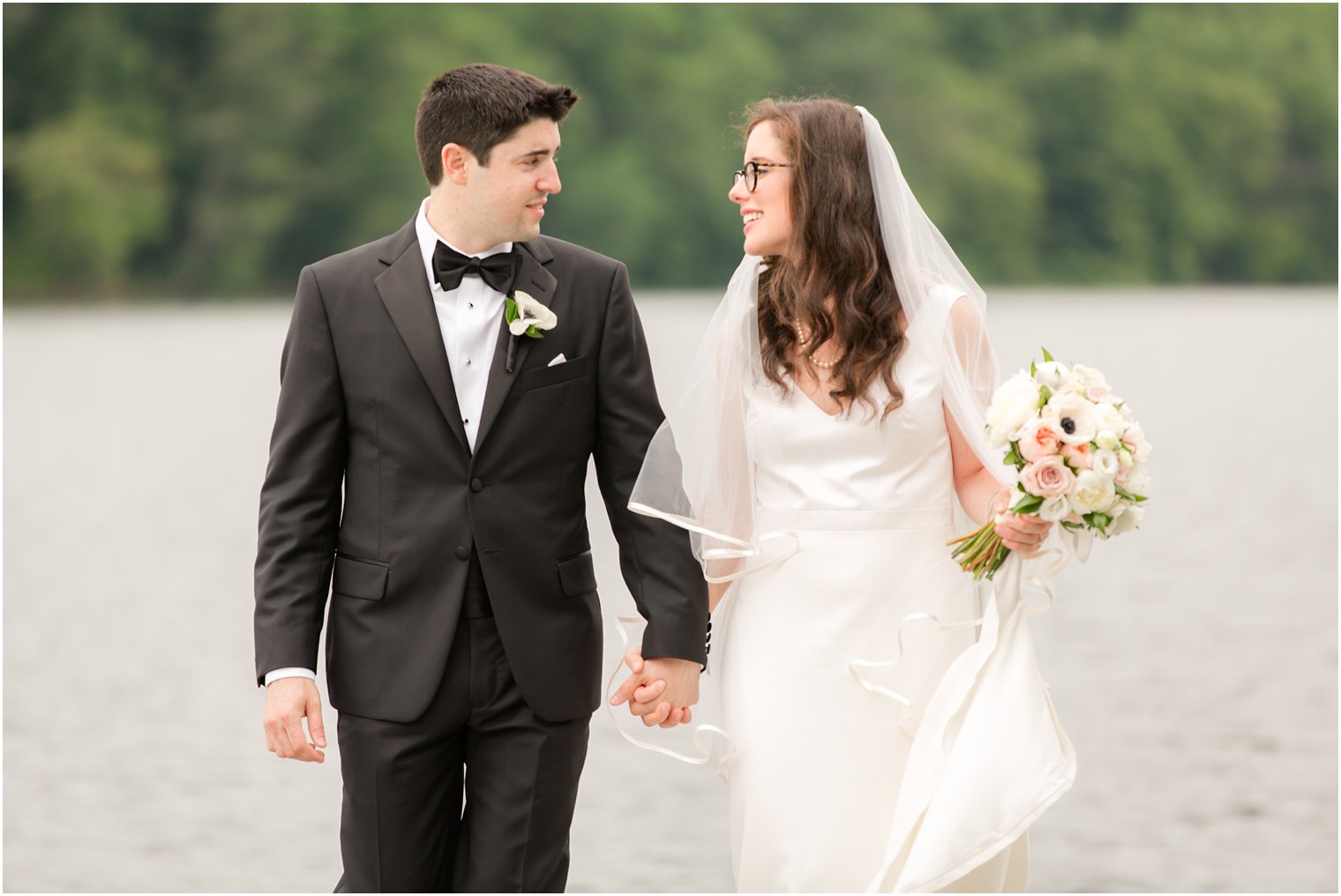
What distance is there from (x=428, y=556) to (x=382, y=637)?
183 mm

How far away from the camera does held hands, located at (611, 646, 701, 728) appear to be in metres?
3.71

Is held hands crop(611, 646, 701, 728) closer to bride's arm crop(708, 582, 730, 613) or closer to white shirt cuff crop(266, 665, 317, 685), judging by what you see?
bride's arm crop(708, 582, 730, 613)

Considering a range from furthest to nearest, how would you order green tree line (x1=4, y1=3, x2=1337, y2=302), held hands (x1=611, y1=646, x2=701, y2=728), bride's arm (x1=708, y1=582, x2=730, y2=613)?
green tree line (x1=4, y1=3, x2=1337, y2=302) → bride's arm (x1=708, y1=582, x2=730, y2=613) → held hands (x1=611, y1=646, x2=701, y2=728)

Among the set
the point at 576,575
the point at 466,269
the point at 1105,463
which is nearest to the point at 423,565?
the point at 576,575

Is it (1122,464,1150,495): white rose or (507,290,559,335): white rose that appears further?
(1122,464,1150,495): white rose

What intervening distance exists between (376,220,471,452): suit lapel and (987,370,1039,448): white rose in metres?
1.05

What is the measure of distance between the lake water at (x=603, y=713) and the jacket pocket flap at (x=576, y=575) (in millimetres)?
573

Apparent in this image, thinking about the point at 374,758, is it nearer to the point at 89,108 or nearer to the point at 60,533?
the point at 60,533

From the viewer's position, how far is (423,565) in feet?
11.8

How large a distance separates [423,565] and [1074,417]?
131cm

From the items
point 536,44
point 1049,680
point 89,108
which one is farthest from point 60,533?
point 536,44

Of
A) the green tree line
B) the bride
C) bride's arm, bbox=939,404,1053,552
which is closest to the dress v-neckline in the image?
the bride

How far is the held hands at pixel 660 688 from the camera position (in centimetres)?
371

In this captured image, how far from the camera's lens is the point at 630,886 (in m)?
5.64
